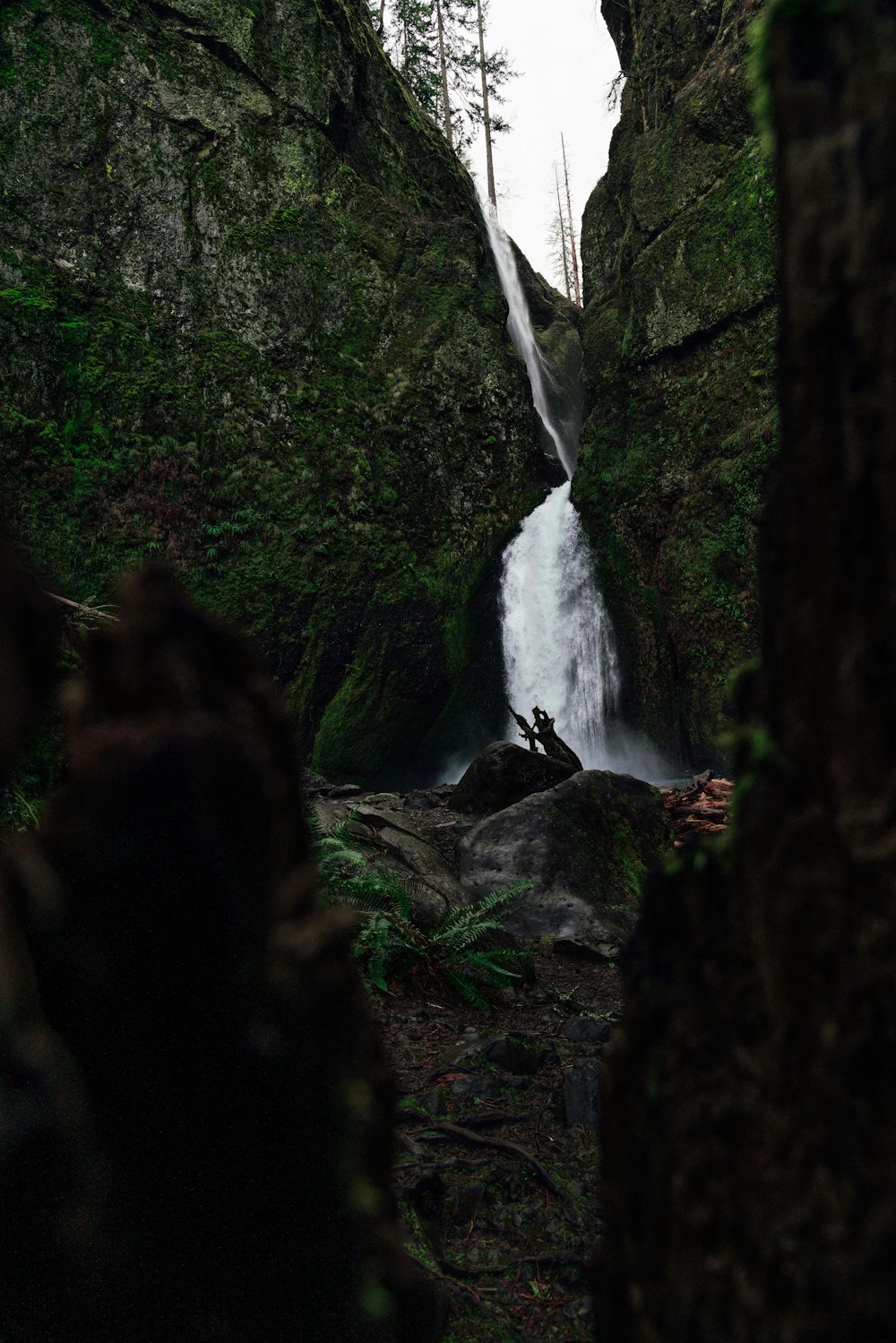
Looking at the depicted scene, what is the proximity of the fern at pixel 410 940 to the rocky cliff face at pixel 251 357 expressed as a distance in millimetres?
8804

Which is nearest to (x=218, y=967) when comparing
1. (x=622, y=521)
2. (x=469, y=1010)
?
(x=469, y=1010)

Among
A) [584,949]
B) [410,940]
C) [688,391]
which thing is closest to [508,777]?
[584,949]

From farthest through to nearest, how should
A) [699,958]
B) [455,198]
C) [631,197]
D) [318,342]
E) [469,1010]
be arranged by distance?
[455,198], [631,197], [318,342], [469,1010], [699,958]

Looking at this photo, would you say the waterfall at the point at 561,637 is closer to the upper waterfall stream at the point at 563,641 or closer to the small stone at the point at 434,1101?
the upper waterfall stream at the point at 563,641

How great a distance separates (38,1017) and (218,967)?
0.36 meters

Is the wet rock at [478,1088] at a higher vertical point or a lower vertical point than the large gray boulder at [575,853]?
lower

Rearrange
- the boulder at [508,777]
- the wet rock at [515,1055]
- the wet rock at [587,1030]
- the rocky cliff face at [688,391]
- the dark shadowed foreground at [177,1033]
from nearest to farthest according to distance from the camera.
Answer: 1. the dark shadowed foreground at [177,1033]
2. the wet rock at [515,1055]
3. the wet rock at [587,1030]
4. the boulder at [508,777]
5. the rocky cliff face at [688,391]

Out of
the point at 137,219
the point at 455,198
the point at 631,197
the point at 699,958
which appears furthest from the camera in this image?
the point at 455,198

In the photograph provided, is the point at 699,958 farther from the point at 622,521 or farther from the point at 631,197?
the point at 631,197

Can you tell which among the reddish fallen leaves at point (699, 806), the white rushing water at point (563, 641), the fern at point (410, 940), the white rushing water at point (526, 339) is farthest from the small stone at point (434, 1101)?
the white rushing water at point (526, 339)

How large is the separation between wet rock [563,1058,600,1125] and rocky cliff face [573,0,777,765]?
34.7ft

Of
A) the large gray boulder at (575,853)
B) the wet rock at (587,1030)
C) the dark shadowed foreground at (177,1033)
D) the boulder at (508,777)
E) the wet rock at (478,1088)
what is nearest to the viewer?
the dark shadowed foreground at (177,1033)

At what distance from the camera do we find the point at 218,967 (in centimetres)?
100

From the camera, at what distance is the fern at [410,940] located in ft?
11.6
